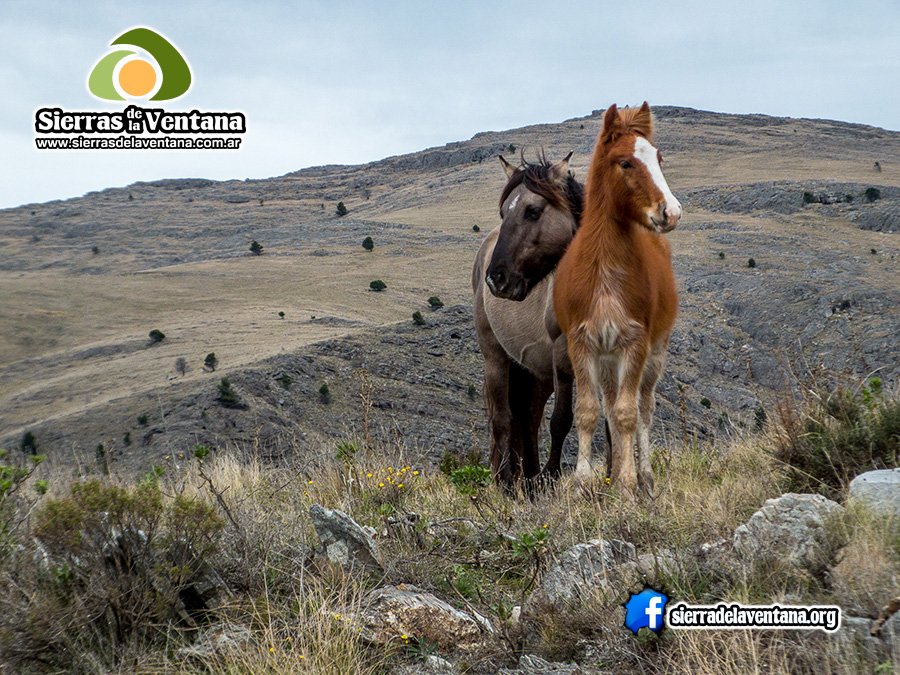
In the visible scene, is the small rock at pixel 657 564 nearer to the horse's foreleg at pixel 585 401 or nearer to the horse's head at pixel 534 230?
the horse's foreleg at pixel 585 401

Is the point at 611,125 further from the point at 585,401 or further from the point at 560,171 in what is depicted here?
the point at 585,401

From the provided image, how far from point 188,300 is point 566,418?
5824cm

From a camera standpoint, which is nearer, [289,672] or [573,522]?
[289,672]

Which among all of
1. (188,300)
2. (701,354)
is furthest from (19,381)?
(701,354)

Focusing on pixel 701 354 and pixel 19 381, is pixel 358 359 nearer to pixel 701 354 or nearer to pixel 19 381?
pixel 701 354

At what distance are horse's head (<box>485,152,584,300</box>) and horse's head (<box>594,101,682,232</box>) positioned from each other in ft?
3.69

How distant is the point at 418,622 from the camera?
159 inches

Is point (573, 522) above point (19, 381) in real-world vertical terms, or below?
above

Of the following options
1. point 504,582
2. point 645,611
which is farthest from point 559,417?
point 645,611

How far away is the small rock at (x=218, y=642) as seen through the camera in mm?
3760

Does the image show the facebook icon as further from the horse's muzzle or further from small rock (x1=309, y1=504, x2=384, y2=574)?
the horse's muzzle

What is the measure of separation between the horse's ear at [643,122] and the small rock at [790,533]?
3.25m

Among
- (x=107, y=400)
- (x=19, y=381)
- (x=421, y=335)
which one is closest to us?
(x=107, y=400)

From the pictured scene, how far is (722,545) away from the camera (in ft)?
13.5
